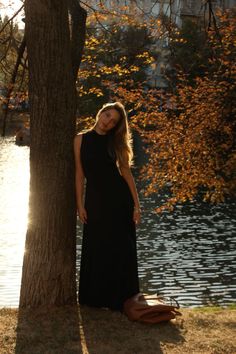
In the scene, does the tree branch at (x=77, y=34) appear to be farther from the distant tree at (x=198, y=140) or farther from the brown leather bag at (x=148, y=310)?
the distant tree at (x=198, y=140)

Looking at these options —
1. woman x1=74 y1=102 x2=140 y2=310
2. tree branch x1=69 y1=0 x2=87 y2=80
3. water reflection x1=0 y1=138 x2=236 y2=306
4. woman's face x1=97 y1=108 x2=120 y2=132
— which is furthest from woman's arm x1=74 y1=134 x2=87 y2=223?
water reflection x1=0 y1=138 x2=236 y2=306

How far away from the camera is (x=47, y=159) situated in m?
6.11

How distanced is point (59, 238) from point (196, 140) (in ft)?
22.8

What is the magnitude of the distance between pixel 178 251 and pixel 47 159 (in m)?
11.3

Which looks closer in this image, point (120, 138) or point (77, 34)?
point (120, 138)

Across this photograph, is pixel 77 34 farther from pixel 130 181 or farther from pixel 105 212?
pixel 105 212

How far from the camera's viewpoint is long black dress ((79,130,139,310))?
6.28 m

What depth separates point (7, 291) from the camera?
1313cm

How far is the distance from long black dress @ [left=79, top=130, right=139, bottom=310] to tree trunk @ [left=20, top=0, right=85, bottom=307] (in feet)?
0.73

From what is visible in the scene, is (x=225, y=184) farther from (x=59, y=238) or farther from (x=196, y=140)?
(x=59, y=238)

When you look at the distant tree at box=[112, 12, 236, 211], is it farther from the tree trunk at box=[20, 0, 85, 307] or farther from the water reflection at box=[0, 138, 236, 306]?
the tree trunk at box=[20, 0, 85, 307]

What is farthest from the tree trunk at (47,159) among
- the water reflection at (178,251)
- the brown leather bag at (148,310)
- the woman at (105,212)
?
the water reflection at (178,251)

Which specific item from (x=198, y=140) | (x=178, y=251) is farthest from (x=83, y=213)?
(x=178, y=251)

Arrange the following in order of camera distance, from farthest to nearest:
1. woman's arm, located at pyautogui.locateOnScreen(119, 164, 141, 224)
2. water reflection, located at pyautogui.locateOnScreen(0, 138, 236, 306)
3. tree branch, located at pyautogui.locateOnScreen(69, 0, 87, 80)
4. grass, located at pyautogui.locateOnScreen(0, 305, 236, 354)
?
1. water reflection, located at pyautogui.locateOnScreen(0, 138, 236, 306)
2. tree branch, located at pyautogui.locateOnScreen(69, 0, 87, 80)
3. woman's arm, located at pyautogui.locateOnScreen(119, 164, 141, 224)
4. grass, located at pyautogui.locateOnScreen(0, 305, 236, 354)
